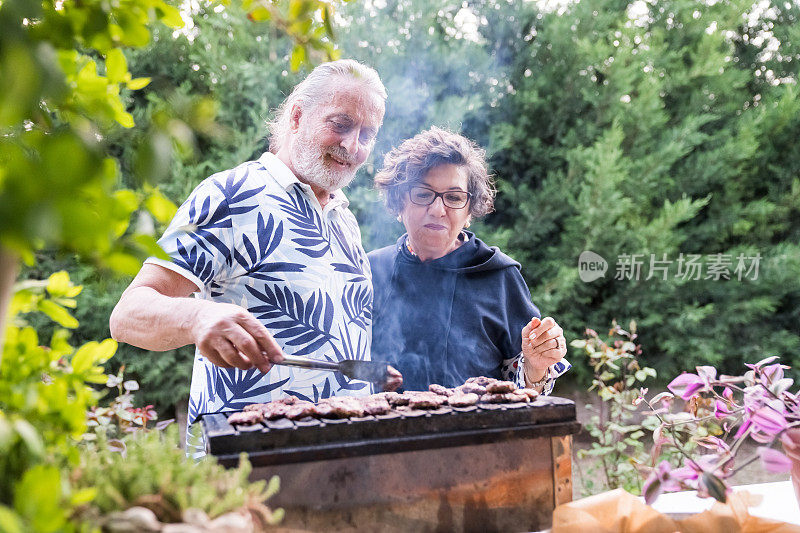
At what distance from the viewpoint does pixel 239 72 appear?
5.03 m

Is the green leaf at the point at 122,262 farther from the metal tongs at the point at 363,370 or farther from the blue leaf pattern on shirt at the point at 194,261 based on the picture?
the blue leaf pattern on shirt at the point at 194,261

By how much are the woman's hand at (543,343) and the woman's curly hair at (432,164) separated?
A: 941 millimetres

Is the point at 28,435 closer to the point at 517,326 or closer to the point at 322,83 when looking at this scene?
the point at 322,83

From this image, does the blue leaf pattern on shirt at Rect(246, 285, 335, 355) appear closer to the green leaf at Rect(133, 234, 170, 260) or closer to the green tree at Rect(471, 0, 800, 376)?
the green leaf at Rect(133, 234, 170, 260)

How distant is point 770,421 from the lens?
4.09 feet

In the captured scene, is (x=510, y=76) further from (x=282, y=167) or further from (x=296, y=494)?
(x=296, y=494)

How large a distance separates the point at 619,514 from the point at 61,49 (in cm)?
133

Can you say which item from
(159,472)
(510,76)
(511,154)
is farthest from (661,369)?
(159,472)

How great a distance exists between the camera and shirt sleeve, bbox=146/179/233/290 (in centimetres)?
201

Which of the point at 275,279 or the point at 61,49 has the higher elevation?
the point at 61,49

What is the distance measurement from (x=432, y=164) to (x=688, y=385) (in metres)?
1.84

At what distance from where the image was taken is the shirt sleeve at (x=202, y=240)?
2.01 metres

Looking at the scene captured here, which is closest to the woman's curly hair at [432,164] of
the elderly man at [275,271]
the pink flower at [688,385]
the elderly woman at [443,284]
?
the elderly woman at [443,284]

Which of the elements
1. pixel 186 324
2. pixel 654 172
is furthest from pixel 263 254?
pixel 654 172
